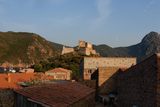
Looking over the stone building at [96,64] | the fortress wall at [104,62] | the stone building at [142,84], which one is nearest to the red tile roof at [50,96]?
the stone building at [142,84]

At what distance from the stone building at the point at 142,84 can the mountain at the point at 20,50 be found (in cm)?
13492

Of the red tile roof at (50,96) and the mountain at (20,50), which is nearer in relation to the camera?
the red tile roof at (50,96)

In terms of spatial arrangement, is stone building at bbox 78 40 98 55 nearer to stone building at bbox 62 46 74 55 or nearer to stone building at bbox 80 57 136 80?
stone building at bbox 62 46 74 55

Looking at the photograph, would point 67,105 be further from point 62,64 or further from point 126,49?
point 126,49

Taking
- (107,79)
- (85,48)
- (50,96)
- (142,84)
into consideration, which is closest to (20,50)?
(85,48)

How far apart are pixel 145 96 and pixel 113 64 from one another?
32516 mm

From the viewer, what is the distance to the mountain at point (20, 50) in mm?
171375

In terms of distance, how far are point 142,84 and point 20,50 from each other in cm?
15622

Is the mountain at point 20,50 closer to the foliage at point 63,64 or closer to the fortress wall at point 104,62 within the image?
the foliage at point 63,64

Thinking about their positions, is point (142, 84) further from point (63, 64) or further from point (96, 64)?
point (63, 64)

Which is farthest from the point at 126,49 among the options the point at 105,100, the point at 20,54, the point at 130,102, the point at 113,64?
the point at 130,102

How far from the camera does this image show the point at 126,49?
173m

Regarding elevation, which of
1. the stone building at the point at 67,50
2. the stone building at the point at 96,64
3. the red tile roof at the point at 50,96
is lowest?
the red tile roof at the point at 50,96

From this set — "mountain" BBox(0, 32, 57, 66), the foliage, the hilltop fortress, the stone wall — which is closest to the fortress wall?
the stone wall
